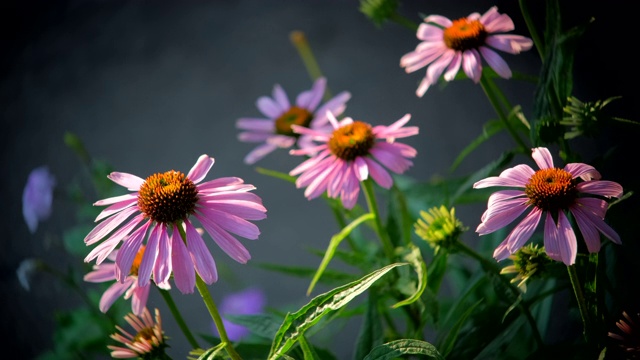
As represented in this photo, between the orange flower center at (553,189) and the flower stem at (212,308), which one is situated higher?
the flower stem at (212,308)

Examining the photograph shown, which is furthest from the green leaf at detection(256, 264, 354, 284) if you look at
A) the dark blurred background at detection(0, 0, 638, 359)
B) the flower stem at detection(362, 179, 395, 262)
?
the dark blurred background at detection(0, 0, 638, 359)

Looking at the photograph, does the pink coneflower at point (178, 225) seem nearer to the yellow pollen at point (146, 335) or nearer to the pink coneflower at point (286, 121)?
the yellow pollen at point (146, 335)

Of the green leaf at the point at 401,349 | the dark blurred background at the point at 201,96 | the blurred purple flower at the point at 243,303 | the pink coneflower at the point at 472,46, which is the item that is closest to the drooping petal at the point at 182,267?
the green leaf at the point at 401,349

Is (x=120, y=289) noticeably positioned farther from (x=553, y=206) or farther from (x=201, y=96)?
(x=201, y=96)

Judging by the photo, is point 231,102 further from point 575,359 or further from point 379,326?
point 575,359

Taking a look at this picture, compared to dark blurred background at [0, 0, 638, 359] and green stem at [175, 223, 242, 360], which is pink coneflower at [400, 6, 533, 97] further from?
dark blurred background at [0, 0, 638, 359]

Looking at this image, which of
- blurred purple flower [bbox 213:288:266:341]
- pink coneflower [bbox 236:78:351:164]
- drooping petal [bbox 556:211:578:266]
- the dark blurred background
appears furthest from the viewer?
the dark blurred background

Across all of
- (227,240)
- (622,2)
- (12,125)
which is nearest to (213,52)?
(12,125)

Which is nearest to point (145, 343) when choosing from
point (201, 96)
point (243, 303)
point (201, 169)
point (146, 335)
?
point (146, 335)
